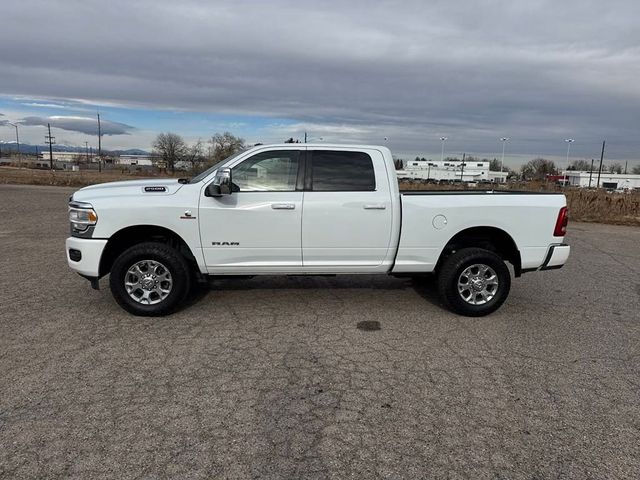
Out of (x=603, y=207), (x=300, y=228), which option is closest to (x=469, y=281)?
(x=300, y=228)

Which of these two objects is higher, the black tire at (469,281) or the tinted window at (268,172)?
the tinted window at (268,172)

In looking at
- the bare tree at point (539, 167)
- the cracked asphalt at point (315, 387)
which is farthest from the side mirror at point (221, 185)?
the bare tree at point (539, 167)

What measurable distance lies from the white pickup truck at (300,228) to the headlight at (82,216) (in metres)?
0.01

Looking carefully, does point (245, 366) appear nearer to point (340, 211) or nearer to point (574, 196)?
point (340, 211)

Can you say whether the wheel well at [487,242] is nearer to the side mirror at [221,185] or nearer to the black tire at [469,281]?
the black tire at [469,281]

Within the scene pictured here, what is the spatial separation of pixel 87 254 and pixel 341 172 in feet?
9.62

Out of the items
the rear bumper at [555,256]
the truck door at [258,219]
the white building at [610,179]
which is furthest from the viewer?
the white building at [610,179]

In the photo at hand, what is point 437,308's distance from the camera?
5.94 meters

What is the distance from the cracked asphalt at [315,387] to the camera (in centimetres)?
288

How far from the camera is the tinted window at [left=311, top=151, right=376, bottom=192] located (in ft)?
17.8

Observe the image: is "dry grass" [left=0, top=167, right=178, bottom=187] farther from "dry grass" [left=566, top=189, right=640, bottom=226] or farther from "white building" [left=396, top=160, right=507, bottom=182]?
"white building" [left=396, top=160, right=507, bottom=182]

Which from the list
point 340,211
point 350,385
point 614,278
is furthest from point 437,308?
A: point 614,278

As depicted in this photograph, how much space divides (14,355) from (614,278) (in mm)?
8541

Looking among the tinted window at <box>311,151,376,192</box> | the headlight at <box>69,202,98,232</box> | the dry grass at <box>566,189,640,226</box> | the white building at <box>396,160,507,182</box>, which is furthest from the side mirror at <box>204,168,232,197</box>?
the white building at <box>396,160,507,182</box>
